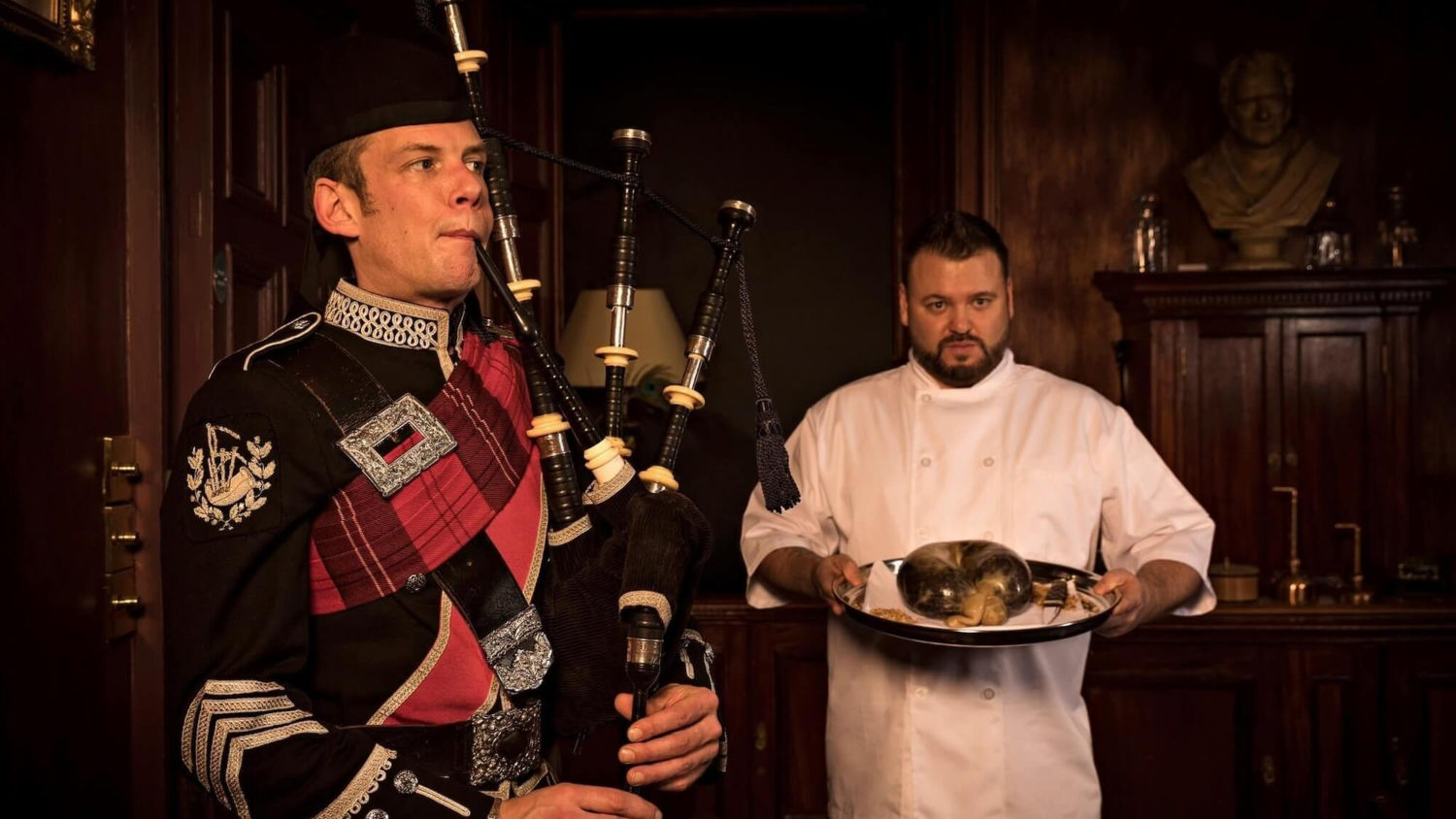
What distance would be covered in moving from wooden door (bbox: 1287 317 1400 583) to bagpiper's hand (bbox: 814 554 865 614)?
206 cm

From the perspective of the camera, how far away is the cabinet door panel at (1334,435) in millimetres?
3703

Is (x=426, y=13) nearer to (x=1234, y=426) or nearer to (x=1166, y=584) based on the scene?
(x=1166, y=584)

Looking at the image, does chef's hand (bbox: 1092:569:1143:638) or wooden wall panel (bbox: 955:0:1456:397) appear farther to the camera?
wooden wall panel (bbox: 955:0:1456:397)

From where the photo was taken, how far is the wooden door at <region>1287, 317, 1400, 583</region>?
3703mm

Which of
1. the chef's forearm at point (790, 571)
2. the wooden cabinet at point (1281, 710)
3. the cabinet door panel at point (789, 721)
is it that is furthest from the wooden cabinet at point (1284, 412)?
the chef's forearm at point (790, 571)

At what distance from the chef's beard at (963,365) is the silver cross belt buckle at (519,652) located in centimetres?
145

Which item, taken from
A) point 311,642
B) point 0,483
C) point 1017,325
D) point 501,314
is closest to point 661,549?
point 311,642

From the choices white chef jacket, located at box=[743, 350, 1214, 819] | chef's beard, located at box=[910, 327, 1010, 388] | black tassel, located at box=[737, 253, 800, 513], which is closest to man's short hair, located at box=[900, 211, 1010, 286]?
chef's beard, located at box=[910, 327, 1010, 388]

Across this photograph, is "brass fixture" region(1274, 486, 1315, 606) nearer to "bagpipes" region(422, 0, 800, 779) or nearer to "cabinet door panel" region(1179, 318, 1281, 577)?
"cabinet door panel" region(1179, 318, 1281, 577)

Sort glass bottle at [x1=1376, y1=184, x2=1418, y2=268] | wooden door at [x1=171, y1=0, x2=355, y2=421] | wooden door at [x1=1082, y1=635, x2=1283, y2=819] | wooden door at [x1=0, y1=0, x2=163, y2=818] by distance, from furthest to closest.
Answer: glass bottle at [x1=1376, y1=184, x2=1418, y2=268] < wooden door at [x1=1082, y1=635, x2=1283, y2=819] < wooden door at [x1=171, y1=0, x2=355, y2=421] < wooden door at [x1=0, y1=0, x2=163, y2=818]

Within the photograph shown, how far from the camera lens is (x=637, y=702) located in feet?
4.11

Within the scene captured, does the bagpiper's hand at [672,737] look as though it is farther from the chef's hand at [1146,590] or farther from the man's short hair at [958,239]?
the man's short hair at [958,239]

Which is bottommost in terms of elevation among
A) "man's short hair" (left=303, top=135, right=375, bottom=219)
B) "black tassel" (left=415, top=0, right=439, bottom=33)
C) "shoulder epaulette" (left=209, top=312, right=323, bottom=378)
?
"shoulder epaulette" (left=209, top=312, right=323, bottom=378)

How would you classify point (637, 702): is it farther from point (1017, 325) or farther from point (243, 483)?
point (1017, 325)
